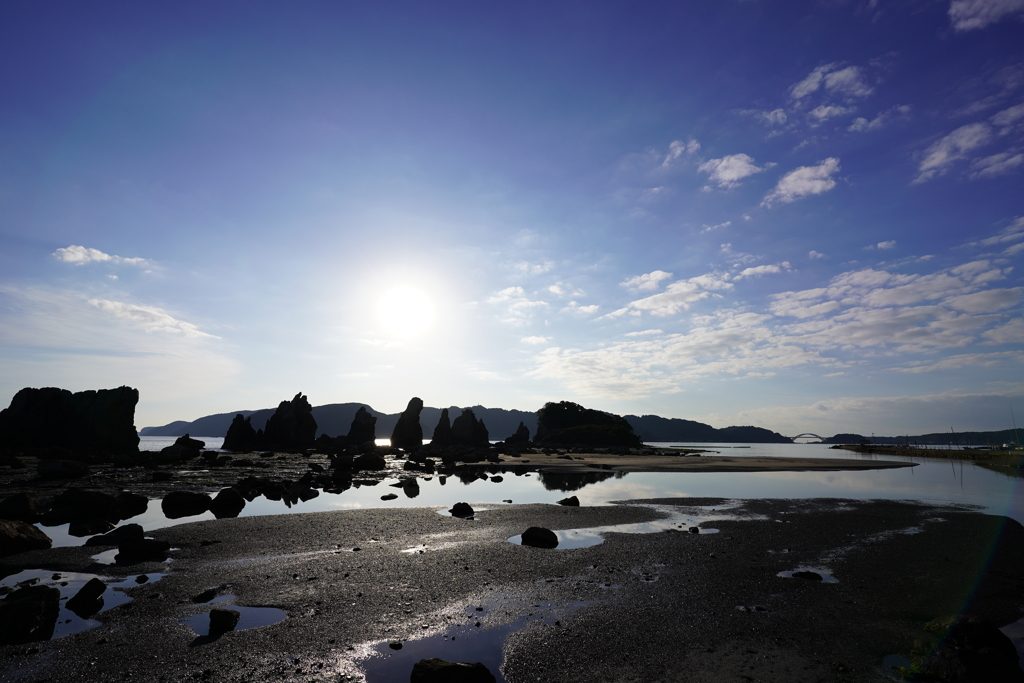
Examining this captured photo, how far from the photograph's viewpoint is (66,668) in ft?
25.3

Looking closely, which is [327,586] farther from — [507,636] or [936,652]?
[936,652]

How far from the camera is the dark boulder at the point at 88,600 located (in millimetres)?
10250

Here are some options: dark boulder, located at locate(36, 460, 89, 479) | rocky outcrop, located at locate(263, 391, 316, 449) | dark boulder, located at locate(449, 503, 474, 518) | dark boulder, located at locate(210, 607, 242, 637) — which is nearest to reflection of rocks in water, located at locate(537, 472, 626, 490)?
dark boulder, located at locate(449, 503, 474, 518)

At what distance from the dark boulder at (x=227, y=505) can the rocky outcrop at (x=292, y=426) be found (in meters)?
90.5

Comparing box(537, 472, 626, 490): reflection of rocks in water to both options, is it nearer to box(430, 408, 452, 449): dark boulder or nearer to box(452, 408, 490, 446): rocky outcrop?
box(452, 408, 490, 446): rocky outcrop

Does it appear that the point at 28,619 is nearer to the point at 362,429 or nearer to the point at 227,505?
the point at 227,505

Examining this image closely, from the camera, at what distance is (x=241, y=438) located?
109 meters

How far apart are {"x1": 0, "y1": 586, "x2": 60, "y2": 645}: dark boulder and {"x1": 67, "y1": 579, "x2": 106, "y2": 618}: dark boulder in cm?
33

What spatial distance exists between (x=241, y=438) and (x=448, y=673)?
395ft

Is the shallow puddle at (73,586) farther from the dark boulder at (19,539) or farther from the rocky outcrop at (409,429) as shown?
the rocky outcrop at (409,429)

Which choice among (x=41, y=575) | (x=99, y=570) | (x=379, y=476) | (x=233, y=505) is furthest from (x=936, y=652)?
(x=379, y=476)

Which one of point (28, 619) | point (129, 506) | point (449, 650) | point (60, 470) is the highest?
point (60, 470)

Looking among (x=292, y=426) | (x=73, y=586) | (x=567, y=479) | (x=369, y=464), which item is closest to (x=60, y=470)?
(x=369, y=464)

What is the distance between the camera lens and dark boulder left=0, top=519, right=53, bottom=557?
48.2 feet
